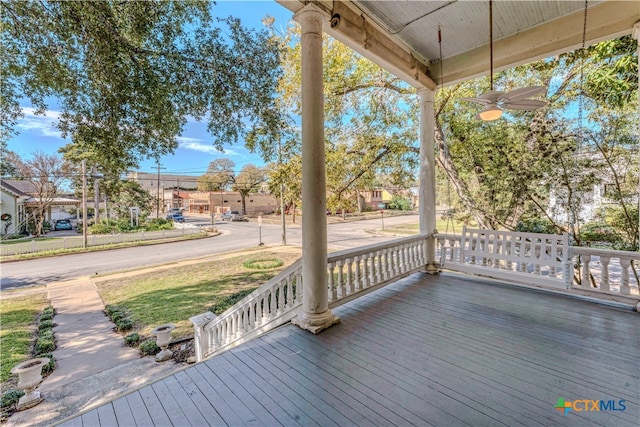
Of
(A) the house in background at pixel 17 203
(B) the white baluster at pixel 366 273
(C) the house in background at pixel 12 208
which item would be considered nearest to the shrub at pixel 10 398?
(B) the white baluster at pixel 366 273

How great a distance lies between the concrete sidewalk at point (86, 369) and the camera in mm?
3049

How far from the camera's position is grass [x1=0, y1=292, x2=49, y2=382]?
Result: 4.00 m

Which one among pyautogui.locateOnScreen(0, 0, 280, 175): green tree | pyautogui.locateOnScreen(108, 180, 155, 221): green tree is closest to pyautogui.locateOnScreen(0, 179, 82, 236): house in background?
pyautogui.locateOnScreen(108, 180, 155, 221): green tree

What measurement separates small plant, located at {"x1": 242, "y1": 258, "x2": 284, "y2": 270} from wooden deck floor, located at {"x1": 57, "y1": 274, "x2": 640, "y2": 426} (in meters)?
6.71

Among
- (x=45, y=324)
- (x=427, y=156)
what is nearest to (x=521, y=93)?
(x=427, y=156)

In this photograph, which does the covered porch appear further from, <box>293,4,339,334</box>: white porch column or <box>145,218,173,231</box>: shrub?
<box>145,218,173,231</box>: shrub

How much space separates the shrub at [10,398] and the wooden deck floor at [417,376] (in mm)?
2937

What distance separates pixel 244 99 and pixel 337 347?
3.43 metres

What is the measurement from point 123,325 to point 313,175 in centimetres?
513

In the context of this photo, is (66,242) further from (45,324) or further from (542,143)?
(542,143)

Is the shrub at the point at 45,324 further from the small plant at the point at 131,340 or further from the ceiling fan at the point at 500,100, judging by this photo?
the ceiling fan at the point at 500,100

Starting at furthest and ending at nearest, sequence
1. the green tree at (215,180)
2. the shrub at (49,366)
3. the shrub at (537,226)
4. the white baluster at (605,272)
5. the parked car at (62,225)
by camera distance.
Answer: the green tree at (215,180)
the parked car at (62,225)
the shrub at (537,226)
the shrub at (49,366)
the white baluster at (605,272)

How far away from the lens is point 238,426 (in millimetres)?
1416

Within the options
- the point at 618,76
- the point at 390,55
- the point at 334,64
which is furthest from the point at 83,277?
the point at 618,76
